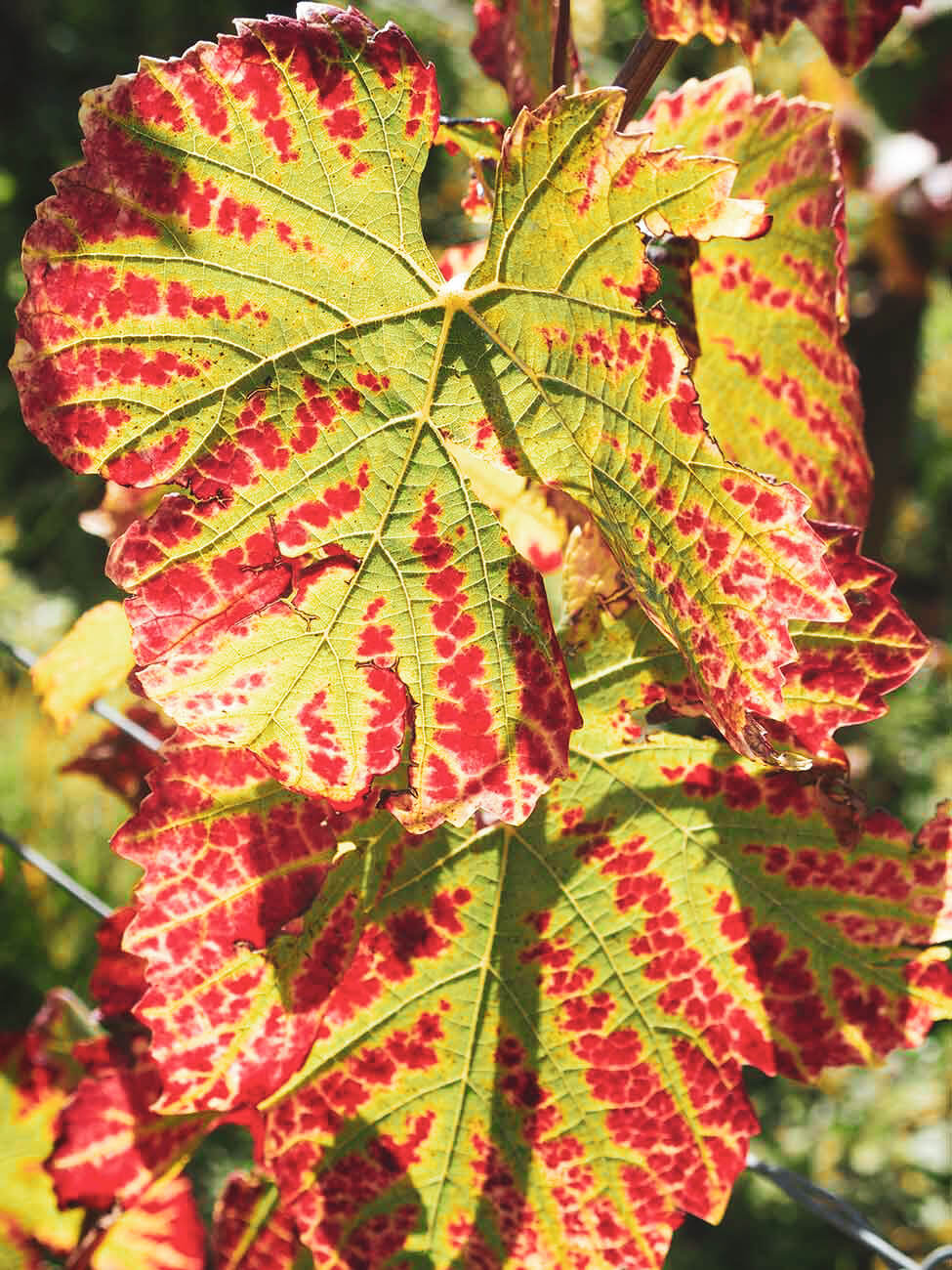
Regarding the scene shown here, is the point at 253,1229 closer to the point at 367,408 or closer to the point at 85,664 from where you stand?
the point at 85,664

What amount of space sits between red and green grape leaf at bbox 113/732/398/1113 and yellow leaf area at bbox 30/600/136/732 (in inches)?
11.0

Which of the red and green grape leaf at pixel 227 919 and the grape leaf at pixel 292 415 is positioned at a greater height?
the grape leaf at pixel 292 415

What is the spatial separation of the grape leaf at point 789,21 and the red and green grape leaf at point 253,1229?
0.62 metres

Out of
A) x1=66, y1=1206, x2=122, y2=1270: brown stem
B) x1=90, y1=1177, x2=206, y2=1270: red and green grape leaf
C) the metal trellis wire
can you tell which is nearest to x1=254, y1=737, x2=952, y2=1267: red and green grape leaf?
the metal trellis wire

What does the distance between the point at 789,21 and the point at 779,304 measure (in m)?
0.20

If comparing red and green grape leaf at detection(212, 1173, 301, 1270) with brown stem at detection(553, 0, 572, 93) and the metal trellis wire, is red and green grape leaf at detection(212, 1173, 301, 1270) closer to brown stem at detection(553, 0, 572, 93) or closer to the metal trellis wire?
the metal trellis wire

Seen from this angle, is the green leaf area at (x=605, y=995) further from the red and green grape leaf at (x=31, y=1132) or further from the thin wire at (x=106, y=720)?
the red and green grape leaf at (x=31, y=1132)

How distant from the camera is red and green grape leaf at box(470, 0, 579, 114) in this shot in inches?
26.8

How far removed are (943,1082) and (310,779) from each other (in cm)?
177

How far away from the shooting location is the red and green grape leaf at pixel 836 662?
56 centimetres

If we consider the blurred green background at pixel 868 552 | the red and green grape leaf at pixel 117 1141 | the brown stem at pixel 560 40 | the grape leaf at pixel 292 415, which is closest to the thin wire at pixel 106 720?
the red and green grape leaf at pixel 117 1141

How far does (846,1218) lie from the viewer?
79 centimetres

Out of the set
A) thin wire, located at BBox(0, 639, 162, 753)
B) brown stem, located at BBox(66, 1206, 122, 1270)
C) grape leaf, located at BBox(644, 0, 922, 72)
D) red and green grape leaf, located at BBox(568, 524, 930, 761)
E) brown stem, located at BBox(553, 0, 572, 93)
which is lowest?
brown stem, located at BBox(66, 1206, 122, 1270)

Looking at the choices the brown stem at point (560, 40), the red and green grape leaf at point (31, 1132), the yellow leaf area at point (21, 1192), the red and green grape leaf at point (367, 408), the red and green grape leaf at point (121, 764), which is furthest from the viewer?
the yellow leaf area at point (21, 1192)
